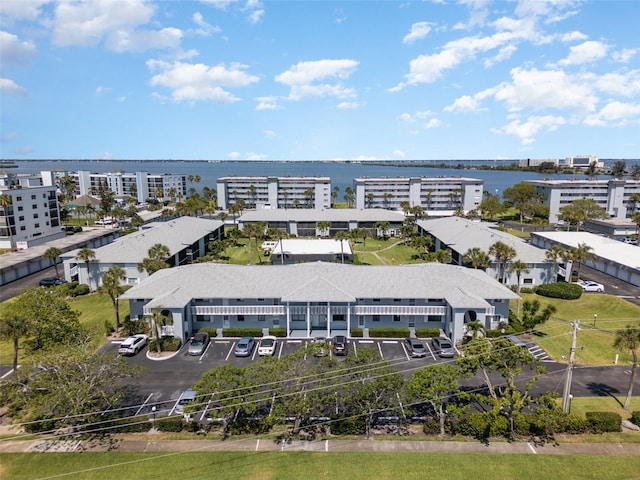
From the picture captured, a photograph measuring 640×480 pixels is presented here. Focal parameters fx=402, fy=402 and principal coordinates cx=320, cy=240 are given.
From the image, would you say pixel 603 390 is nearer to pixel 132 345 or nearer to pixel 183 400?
pixel 183 400

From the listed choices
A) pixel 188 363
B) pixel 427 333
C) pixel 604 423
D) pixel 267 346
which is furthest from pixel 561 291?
pixel 188 363

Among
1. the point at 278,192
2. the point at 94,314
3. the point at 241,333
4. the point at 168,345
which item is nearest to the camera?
the point at 168,345

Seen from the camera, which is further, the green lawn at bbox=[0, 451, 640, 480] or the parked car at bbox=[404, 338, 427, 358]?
the parked car at bbox=[404, 338, 427, 358]

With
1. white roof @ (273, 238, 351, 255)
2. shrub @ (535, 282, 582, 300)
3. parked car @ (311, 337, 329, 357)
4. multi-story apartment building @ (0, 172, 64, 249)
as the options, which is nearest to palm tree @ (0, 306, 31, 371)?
parked car @ (311, 337, 329, 357)

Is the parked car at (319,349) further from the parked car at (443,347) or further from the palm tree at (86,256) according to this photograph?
the palm tree at (86,256)

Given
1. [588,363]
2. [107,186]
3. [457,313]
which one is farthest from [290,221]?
[107,186]

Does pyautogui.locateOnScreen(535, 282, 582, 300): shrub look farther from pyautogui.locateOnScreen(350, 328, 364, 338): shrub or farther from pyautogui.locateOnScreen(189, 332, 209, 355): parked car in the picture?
pyautogui.locateOnScreen(189, 332, 209, 355): parked car

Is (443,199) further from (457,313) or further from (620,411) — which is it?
(620,411)
